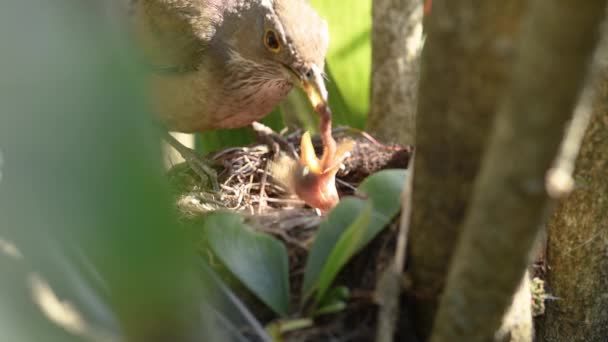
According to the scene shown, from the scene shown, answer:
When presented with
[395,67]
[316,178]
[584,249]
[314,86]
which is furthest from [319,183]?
[395,67]

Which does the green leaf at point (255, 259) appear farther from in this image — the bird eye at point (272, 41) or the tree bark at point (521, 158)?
the bird eye at point (272, 41)

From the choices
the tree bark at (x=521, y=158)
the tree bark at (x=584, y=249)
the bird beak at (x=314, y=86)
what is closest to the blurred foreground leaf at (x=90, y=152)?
the tree bark at (x=521, y=158)

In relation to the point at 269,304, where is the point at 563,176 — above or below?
Answer: above

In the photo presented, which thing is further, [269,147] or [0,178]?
[269,147]

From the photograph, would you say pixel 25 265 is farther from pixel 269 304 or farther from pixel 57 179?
pixel 269 304

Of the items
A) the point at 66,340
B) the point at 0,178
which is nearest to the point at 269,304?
the point at 66,340

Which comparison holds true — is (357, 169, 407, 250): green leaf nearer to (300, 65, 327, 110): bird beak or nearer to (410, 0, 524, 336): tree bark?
(410, 0, 524, 336): tree bark

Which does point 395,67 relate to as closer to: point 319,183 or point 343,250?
point 319,183
